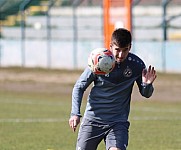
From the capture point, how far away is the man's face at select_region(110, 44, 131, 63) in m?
8.53

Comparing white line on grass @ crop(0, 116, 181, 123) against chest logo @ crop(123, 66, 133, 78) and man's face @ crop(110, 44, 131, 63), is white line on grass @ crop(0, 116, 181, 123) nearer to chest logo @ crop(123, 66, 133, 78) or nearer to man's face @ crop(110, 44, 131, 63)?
chest logo @ crop(123, 66, 133, 78)

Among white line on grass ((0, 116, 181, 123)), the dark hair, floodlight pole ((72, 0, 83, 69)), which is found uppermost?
the dark hair

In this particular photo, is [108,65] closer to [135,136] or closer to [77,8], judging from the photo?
[135,136]

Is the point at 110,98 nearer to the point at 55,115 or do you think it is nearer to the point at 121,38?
the point at 121,38

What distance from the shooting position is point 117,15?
27812 millimetres

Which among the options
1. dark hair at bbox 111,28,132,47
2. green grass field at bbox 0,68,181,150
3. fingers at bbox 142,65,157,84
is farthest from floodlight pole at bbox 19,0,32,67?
dark hair at bbox 111,28,132,47

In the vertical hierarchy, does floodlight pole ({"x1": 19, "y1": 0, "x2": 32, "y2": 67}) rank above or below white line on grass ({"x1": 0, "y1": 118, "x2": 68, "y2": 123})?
above

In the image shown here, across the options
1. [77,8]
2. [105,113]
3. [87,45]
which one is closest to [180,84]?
[87,45]

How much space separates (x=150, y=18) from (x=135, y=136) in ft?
70.3

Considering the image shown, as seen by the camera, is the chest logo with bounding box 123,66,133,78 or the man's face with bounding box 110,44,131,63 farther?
the chest logo with bounding box 123,66,133,78

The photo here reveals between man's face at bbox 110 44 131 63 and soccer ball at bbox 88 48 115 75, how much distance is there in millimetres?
51

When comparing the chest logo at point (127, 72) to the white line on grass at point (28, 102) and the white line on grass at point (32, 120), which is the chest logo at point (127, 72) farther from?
the white line on grass at point (28, 102)

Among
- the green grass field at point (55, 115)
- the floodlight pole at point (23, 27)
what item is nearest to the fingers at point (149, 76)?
the green grass field at point (55, 115)

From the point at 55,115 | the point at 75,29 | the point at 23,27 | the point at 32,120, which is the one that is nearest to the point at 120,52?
the point at 32,120
